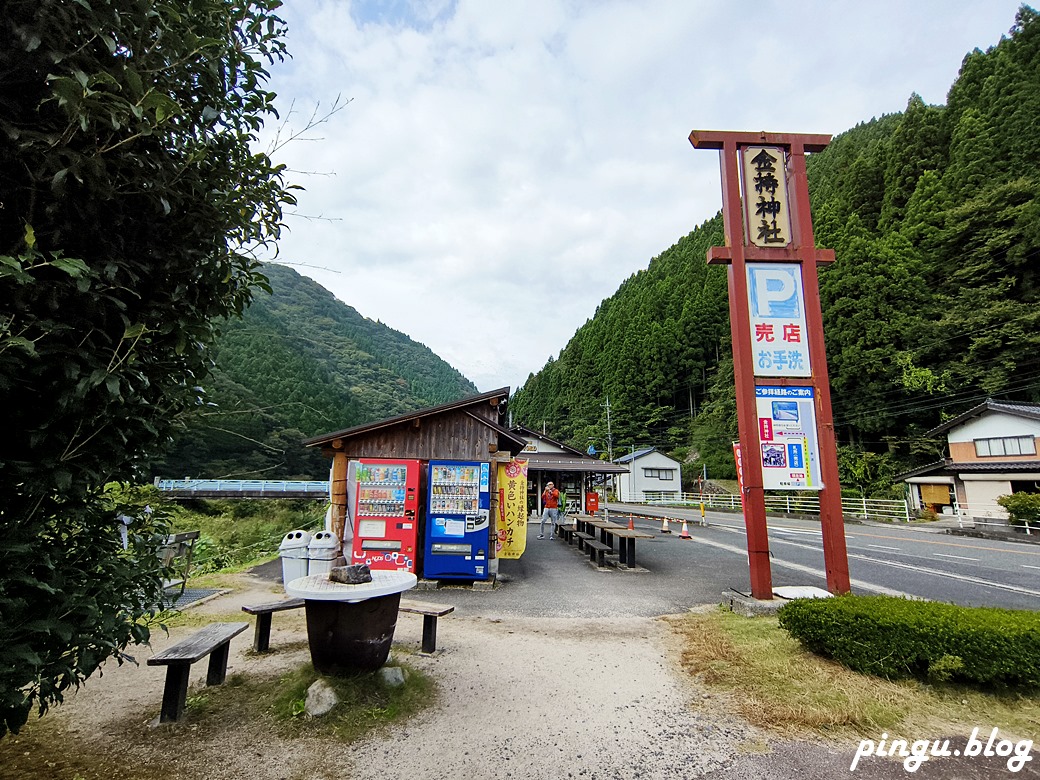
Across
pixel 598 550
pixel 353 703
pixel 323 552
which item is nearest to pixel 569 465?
pixel 598 550

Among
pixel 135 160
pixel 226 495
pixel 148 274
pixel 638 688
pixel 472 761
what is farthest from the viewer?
pixel 226 495

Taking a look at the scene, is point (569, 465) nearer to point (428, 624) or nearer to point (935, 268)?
point (428, 624)

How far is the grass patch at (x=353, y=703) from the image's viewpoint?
320 centimetres

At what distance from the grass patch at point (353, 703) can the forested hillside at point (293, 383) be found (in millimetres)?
1648

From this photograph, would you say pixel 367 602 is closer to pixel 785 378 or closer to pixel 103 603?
pixel 103 603

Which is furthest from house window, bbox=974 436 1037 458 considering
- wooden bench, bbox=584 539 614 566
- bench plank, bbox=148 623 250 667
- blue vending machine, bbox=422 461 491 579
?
bench plank, bbox=148 623 250 667

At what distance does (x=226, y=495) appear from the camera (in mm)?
33625

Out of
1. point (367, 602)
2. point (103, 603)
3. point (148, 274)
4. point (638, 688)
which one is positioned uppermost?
point (148, 274)

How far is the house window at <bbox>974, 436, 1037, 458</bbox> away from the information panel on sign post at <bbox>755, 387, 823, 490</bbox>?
22.8 metres

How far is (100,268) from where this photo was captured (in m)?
1.79

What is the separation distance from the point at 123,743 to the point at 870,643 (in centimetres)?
538

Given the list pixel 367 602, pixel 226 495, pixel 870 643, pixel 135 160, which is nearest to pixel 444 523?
pixel 367 602

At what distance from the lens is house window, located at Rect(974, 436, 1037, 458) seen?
2047 cm

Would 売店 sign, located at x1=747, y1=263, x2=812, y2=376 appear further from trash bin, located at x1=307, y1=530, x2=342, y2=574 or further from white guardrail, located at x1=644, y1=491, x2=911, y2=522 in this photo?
white guardrail, located at x1=644, y1=491, x2=911, y2=522
